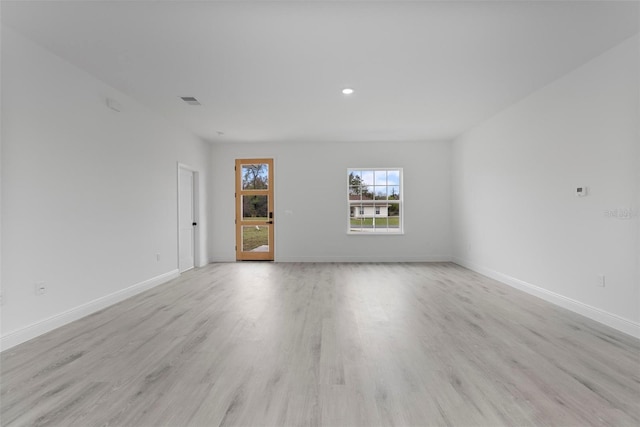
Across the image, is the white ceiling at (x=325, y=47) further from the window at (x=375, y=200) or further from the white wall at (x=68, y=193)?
the window at (x=375, y=200)

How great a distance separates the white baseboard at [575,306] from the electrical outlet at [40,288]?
5613mm

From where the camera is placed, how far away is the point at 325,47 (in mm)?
2969

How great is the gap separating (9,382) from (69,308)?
1.32m

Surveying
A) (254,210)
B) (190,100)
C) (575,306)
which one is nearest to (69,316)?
(190,100)

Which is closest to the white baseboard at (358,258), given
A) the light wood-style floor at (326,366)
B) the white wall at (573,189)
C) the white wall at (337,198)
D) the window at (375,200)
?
the white wall at (337,198)

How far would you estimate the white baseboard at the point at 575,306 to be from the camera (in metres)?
2.90

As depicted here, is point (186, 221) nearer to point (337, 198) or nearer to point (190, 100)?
point (190, 100)

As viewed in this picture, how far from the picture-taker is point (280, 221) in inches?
282

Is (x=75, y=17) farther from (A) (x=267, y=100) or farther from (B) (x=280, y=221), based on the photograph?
(B) (x=280, y=221)

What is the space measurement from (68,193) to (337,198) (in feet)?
16.3

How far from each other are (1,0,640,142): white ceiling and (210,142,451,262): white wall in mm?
2436

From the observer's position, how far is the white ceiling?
8.07 ft

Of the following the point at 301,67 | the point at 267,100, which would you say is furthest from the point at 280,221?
the point at 301,67

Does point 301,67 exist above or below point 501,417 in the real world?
above
